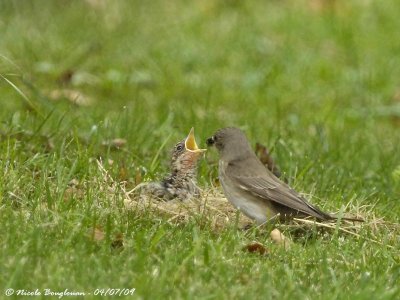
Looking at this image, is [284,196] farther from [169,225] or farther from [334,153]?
[334,153]

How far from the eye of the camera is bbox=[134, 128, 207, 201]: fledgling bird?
727 cm

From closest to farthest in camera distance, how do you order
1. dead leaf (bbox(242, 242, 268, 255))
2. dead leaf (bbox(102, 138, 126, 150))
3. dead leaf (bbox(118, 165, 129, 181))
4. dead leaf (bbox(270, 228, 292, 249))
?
1. dead leaf (bbox(242, 242, 268, 255))
2. dead leaf (bbox(270, 228, 292, 249))
3. dead leaf (bbox(118, 165, 129, 181))
4. dead leaf (bbox(102, 138, 126, 150))

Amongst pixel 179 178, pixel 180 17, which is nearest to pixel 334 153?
pixel 179 178

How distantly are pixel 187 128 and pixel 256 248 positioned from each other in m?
2.94

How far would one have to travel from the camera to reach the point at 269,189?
7.14 metres

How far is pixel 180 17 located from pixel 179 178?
683cm

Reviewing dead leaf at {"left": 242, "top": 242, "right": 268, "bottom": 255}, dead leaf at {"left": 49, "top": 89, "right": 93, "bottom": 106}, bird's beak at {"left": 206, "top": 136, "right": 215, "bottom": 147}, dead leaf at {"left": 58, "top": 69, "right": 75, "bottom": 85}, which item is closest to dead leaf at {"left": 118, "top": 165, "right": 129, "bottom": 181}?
bird's beak at {"left": 206, "top": 136, "right": 215, "bottom": 147}

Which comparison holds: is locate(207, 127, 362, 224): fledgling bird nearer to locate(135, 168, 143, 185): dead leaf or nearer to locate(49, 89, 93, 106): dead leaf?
locate(135, 168, 143, 185): dead leaf

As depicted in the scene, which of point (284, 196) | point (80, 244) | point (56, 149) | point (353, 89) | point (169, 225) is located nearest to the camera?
point (80, 244)

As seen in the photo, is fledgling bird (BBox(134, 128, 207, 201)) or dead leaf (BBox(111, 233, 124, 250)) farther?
fledgling bird (BBox(134, 128, 207, 201))

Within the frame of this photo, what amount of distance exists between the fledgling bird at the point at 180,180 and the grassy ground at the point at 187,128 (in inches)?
11.2

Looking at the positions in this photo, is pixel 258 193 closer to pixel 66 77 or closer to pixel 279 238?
pixel 279 238

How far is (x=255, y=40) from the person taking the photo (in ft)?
43.0

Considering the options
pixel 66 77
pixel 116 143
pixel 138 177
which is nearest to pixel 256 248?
pixel 138 177
